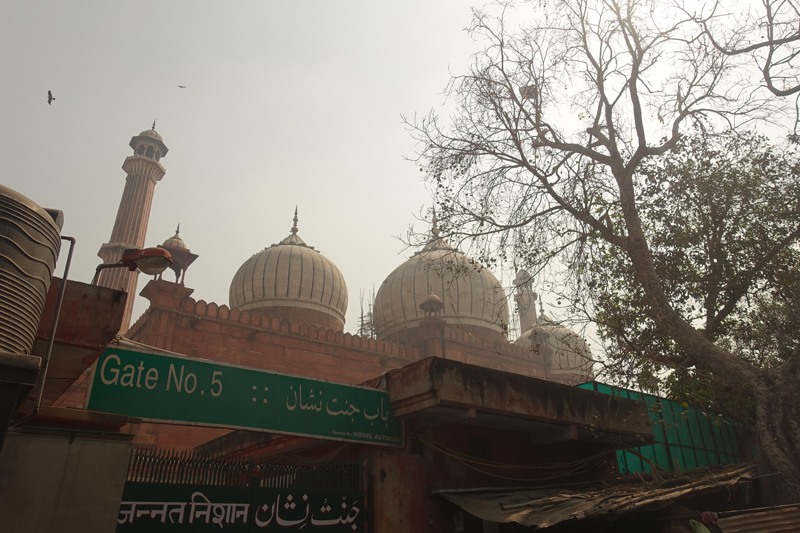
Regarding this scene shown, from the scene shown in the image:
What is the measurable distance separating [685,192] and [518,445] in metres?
5.04

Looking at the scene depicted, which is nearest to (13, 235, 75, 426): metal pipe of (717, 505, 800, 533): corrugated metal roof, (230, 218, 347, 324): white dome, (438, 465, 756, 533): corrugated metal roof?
(438, 465, 756, 533): corrugated metal roof

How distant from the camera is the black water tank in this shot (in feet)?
9.20

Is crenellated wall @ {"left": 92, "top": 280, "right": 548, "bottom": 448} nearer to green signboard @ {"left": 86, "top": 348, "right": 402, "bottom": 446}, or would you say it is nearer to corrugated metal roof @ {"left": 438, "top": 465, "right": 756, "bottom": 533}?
green signboard @ {"left": 86, "top": 348, "right": 402, "bottom": 446}

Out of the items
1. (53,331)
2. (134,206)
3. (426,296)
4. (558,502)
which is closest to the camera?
(53,331)

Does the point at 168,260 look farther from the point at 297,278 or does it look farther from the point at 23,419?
the point at 297,278

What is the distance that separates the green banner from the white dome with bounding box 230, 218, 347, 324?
1220 cm

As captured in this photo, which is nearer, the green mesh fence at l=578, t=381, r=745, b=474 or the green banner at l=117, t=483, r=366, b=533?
the green banner at l=117, t=483, r=366, b=533

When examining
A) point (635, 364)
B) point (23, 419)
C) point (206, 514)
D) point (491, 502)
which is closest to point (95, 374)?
point (23, 419)

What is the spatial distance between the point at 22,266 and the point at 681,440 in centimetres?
901

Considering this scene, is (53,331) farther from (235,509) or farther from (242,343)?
(242,343)

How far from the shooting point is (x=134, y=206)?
26.2 metres

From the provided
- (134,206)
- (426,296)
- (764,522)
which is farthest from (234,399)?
(134,206)

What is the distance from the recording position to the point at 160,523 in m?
4.10

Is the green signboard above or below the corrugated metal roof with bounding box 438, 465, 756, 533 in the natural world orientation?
above
